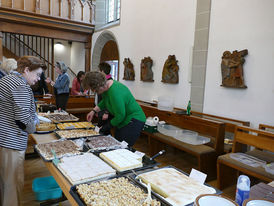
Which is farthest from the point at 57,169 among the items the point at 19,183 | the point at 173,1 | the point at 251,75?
the point at 173,1

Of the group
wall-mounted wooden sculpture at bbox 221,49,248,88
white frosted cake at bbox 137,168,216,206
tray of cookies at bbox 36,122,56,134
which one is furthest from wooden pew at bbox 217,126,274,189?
tray of cookies at bbox 36,122,56,134

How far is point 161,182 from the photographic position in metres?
1.58

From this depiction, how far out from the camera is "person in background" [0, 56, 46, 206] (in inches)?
77.4

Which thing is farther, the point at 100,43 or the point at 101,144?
the point at 100,43

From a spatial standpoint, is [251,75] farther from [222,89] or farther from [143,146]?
[143,146]

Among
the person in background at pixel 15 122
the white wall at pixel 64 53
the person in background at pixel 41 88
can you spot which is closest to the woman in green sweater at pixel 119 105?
the person in background at pixel 15 122

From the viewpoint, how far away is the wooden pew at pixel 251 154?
2.82m

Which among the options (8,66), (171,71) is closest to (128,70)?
(171,71)

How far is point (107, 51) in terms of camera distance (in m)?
9.48

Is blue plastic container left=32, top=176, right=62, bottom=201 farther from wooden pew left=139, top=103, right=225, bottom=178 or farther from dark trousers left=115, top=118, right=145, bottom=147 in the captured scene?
wooden pew left=139, top=103, right=225, bottom=178

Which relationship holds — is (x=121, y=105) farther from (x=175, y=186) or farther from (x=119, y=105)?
(x=175, y=186)

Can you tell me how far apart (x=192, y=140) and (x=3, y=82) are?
3.06m

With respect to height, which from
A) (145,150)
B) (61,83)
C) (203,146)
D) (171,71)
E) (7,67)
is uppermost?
(171,71)

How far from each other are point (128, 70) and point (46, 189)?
17.9 ft
